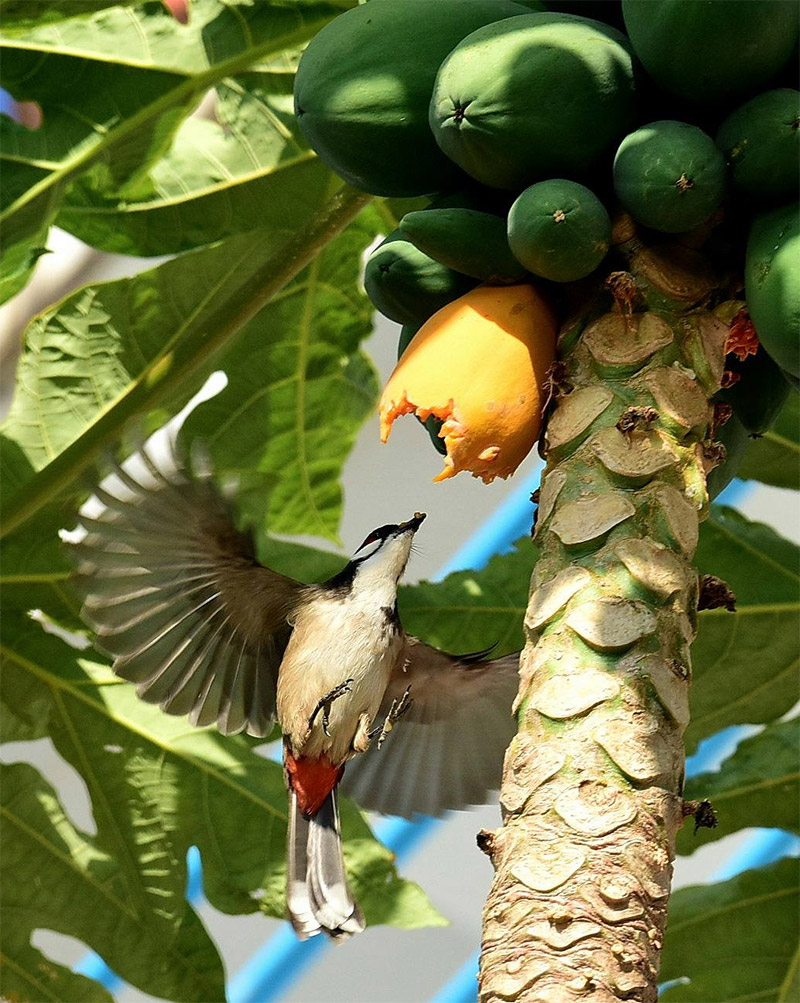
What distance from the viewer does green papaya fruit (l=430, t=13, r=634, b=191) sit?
148 cm

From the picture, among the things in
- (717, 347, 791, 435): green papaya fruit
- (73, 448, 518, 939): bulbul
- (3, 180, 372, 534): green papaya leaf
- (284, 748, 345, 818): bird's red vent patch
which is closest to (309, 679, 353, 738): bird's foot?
(73, 448, 518, 939): bulbul

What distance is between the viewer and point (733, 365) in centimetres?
165

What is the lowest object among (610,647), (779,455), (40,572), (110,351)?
(610,647)

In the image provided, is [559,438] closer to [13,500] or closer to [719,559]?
[719,559]

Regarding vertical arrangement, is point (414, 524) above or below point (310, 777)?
above

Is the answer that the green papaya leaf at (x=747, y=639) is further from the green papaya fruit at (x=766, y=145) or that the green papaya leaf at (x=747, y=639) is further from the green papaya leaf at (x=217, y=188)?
the green papaya fruit at (x=766, y=145)

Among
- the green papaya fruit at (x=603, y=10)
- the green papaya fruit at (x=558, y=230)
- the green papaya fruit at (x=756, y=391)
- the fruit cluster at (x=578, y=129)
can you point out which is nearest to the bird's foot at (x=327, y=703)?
the fruit cluster at (x=578, y=129)

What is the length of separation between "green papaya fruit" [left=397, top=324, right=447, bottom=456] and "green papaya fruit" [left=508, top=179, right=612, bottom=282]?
8.2 inches

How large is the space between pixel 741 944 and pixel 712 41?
176 cm

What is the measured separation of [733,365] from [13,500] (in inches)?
61.3

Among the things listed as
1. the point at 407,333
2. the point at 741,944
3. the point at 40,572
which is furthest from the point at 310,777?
the point at 407,333

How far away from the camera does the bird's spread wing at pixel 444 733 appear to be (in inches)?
99.8

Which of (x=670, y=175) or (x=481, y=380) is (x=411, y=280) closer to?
(x=481, y=380)

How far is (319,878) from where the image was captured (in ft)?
8.26
